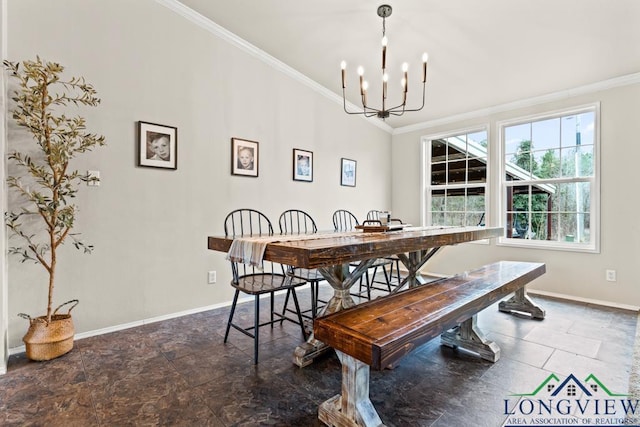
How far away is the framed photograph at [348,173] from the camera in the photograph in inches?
180

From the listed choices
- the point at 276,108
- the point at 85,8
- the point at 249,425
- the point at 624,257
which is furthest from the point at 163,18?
the point at 624,257

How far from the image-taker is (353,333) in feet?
4.44

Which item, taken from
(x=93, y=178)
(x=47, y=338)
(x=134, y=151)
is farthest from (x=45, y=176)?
(x=47, y=338)

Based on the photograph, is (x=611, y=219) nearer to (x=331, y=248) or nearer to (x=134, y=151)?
(x=331, y=248)

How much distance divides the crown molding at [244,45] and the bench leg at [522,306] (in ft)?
10.7

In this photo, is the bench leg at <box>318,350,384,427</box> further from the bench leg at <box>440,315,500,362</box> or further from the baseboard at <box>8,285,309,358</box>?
the baseboard at <box>8,285,309,358</box>

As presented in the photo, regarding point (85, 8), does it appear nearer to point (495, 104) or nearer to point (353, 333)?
point (353, 333)

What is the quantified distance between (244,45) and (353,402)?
3537mm

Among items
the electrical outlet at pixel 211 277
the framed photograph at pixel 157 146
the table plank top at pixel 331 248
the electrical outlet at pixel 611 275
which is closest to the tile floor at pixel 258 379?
the electrical outlet at pixel 211 277

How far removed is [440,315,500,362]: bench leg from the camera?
7.01ft

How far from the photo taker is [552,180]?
3787mm

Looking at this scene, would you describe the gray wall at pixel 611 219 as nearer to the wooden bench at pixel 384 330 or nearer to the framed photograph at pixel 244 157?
the wooden bench at pixel 384 330

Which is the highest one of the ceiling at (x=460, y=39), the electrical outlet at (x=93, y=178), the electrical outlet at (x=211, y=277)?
the ceiling at (x=460, y=39)

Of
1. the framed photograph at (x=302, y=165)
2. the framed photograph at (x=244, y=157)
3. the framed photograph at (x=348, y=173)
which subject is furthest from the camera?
the framed photograph at (x=348, y=173)
